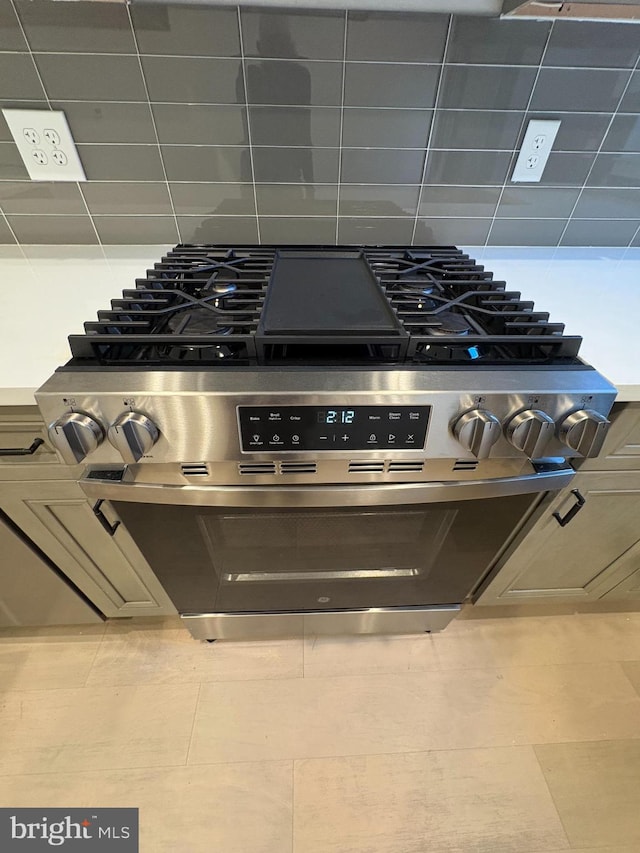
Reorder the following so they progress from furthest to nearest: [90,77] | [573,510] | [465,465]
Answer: [90,77]
[573,510]
[465,465]

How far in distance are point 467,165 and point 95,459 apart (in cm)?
107

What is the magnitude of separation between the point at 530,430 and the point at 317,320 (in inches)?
14.2

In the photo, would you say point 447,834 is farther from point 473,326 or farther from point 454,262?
point 454,262

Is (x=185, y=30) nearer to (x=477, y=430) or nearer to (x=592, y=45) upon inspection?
(x=592, y=45)

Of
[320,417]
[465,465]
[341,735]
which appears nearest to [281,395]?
[320,417]

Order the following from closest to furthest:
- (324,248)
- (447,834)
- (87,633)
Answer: (447,834)
(324,248)
(87,633)

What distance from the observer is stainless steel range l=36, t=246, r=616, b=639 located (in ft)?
1.73

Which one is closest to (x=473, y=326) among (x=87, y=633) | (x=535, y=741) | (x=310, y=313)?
(x=310, y=313)

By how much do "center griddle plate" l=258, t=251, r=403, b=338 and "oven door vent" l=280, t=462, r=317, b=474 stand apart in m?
0.20

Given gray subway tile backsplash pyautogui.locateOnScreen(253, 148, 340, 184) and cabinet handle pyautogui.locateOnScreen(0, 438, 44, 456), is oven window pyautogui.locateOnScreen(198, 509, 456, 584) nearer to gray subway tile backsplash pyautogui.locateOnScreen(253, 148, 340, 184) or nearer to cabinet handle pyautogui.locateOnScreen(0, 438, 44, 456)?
cabinet handle pyautogui.locateOnScreen(0, 438, 44, 456)

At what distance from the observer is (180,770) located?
37.4 inches

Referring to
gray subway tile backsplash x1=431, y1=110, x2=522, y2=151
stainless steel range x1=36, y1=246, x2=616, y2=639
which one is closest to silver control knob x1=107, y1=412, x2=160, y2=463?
stainless steel range x1=36, y1=246, x2=616, y2=639

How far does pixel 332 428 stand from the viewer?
542 millimetres

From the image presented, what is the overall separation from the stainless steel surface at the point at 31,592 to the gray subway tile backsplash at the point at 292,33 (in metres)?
1.11
